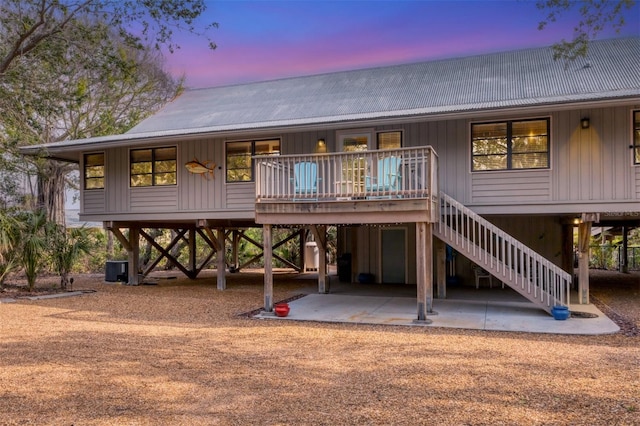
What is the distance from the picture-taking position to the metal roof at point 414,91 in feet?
35.7

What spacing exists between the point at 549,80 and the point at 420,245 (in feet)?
19.7

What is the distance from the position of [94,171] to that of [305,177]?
755 cm

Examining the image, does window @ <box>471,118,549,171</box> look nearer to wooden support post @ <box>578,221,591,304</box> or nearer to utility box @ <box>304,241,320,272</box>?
wooden support post @ <box>578,221,591,304</box>

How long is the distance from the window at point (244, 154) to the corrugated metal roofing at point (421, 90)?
0.57 m

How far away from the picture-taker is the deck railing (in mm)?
8992

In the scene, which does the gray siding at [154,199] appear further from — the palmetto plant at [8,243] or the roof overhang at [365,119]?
the palmetto plant at [8,243]

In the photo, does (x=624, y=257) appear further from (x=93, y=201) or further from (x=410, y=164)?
(x=93, y=201)

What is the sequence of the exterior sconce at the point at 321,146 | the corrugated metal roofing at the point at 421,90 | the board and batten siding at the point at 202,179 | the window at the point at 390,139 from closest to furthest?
the corrugated metal roofing at the point at 421,90, the window at the point at 390,139, the exterior sconce at the point at 321,146, the board and batten siding at the point at 202,179

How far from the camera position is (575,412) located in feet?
13.8

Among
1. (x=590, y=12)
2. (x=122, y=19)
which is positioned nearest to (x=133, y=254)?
(x=122, y=19)

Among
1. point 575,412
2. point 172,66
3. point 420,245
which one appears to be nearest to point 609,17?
point 420,245

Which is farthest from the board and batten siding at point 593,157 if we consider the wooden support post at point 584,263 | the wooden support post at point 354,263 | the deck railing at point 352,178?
the wooden support post at point 354,263

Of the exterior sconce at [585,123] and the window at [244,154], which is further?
the window at [244,154]

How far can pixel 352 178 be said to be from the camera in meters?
9.40
